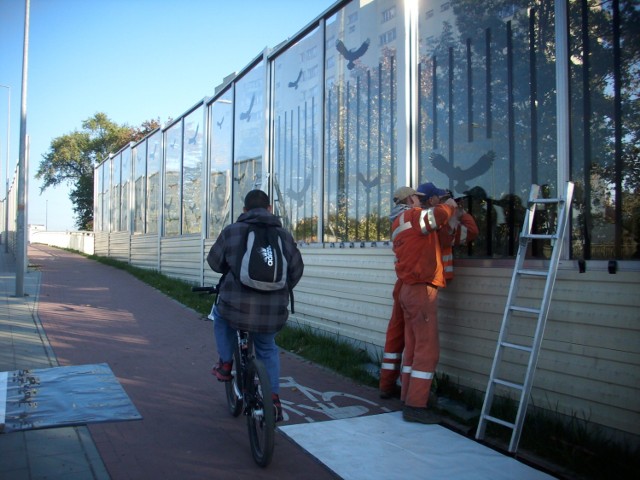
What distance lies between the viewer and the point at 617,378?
384 centimetres

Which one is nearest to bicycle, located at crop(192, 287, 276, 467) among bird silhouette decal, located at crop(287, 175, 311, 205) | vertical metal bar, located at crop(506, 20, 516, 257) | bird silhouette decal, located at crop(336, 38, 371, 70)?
vertical metal bar, located at crop(506, 20, 516, 257)

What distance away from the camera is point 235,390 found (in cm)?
459

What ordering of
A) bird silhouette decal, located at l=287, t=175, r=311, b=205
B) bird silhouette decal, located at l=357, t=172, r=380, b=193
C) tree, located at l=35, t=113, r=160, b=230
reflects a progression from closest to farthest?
bird silhouette decal, located at l=357, t=172, r=380, b=193, bird silhouette decal, located at l=287, t=175, r=311, b=205, tree, located at l=35, t=113, r=160, b=230

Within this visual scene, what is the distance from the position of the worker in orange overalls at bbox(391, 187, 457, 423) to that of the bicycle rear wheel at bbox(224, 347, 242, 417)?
1350 millimetres

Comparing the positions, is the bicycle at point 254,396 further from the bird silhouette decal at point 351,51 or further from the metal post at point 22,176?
the metal post at point 22,176

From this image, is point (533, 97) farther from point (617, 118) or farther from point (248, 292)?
point (248, 292)

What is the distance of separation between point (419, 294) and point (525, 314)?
829 millimetres

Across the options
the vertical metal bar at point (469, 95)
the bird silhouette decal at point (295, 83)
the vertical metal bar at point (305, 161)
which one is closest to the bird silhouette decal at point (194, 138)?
the bird silhouette decal at point (295, 83)

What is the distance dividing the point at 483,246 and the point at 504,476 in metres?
2.20

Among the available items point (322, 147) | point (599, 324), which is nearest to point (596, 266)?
point (599, 324)

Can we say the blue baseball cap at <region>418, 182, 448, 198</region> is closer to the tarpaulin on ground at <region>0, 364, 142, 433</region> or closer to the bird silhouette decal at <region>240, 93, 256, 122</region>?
the tarpaulin on ground at <region>0, 364, 142, 433</region>

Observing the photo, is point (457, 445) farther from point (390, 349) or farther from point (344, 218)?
point (344, 218)

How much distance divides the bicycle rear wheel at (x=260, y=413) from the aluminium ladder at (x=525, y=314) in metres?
1.59

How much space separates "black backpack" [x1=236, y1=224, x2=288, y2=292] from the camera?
4.10m
